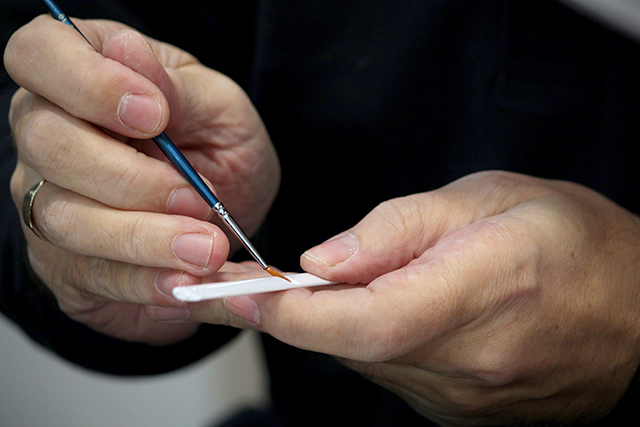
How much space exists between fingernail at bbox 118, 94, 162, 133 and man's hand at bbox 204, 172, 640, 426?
23 cm

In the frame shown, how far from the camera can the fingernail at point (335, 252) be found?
0.53 metres

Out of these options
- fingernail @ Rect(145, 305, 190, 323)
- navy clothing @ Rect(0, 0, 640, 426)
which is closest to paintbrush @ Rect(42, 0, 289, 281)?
fingernail @ Rect(145, 305, 190, 323)

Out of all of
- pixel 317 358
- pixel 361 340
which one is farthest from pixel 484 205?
pixel 317 358

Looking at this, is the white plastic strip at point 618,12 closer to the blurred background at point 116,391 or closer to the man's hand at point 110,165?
the man's hand at point 110,165

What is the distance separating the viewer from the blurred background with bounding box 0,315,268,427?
1358 millimetres

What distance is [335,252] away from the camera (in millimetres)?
534

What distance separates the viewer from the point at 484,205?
0.60 m

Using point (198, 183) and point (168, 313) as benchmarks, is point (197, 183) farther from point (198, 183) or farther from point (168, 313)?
point (168, 313)

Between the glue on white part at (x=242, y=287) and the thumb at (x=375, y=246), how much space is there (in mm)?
14

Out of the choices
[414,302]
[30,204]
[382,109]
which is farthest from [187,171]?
[382,109]

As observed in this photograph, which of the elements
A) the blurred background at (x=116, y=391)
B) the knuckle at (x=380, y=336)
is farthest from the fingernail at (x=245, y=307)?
the blurred background at (x=116, y=391)

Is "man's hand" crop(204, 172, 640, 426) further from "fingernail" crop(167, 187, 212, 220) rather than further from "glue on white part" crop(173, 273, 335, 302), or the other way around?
"fingernail" crop(167, 187, 212, 220)

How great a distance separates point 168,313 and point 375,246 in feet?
1.00

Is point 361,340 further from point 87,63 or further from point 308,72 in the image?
point 308,72
